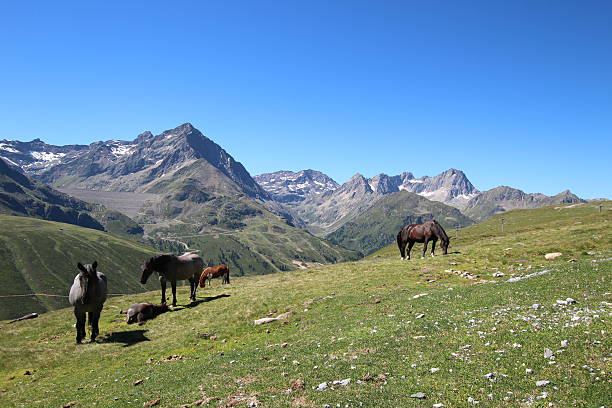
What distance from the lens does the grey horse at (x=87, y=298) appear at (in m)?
24.7

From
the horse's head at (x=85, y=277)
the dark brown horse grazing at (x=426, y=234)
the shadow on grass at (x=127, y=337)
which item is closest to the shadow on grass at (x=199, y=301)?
the shadow on grass at (x=127, y=337)

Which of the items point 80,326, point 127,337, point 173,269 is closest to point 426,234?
point 173,269

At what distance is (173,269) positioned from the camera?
3338 cm

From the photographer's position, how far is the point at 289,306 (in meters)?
27.6

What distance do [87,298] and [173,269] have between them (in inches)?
361

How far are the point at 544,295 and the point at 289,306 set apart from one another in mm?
16667

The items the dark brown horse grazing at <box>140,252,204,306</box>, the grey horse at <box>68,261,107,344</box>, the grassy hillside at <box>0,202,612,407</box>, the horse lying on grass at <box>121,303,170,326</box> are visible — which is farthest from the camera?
the dark brown horse grazing at <box>140,252,204,306</box>

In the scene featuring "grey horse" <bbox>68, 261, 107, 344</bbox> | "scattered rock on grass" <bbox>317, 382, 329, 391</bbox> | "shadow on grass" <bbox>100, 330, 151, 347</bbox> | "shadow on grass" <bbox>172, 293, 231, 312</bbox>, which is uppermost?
"grey horse" <bbox>68, 261, 107, 344</bbox>

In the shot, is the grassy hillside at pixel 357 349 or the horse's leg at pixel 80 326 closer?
the grassy hillside at pixel 357 349

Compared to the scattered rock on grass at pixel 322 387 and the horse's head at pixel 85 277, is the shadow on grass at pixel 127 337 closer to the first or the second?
the horse's head at pixel 85 277

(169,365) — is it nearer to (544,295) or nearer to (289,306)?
(289,306)

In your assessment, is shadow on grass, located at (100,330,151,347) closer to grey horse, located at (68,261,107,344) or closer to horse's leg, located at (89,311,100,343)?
horse's leg, located at (89,311,100,343)

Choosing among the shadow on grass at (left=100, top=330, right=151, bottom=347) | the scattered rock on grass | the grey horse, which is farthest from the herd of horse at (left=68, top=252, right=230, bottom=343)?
the scattered rock on grass

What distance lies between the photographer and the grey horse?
24.7 m
